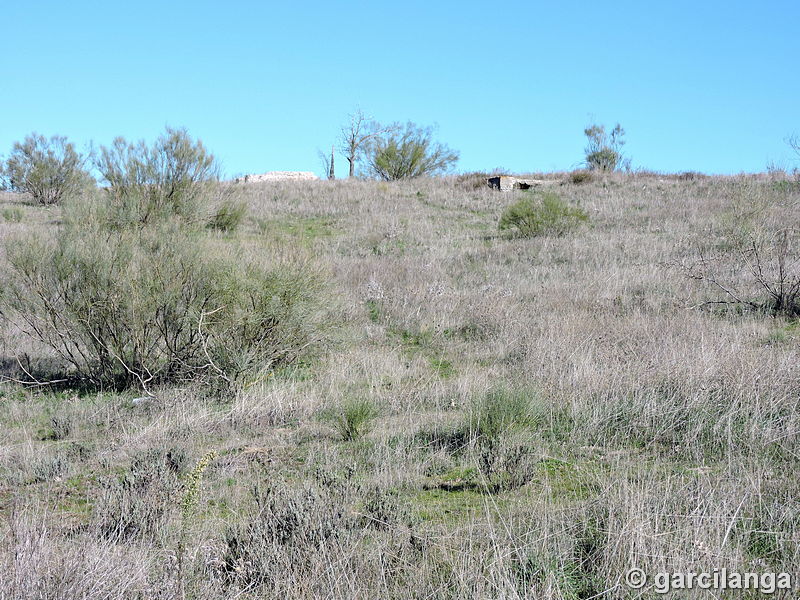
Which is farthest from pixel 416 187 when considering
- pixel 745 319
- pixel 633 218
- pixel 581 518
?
pixel 581 518

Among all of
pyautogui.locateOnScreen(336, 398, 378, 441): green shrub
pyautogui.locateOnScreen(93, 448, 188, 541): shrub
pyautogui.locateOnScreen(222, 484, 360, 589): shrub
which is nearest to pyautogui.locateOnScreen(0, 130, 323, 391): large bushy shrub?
pyautogui.locateOnScreen(336, 398, 378, 441): green shrub

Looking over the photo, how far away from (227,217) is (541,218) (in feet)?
29.4

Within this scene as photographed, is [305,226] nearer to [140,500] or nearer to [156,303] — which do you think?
[156,303]

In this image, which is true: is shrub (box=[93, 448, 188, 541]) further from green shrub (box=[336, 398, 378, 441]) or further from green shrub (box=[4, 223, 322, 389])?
green shrub (box=[4, 223, 322, 389])

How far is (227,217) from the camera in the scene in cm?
1983

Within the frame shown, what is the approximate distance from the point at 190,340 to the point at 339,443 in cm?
366

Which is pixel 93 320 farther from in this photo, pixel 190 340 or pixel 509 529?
pixel 509 529

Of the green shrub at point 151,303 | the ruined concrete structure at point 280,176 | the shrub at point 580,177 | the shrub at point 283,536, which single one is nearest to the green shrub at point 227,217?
the green shrub at point 151,303

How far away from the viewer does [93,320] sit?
328 inches

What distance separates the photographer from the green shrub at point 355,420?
18.7 ft

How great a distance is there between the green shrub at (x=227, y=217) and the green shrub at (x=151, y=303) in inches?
430

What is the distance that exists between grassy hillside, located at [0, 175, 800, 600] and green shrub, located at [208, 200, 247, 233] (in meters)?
9.32

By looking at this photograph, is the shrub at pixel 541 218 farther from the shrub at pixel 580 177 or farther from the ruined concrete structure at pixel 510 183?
the shrub at pixel 580 177

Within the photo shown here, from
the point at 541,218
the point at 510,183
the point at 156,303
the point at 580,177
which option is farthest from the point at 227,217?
the point at 580,177
